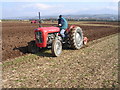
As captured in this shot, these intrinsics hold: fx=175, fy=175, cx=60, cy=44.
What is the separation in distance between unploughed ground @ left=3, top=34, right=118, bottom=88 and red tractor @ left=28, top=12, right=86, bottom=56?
0.51 m

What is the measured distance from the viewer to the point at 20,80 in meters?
5.50

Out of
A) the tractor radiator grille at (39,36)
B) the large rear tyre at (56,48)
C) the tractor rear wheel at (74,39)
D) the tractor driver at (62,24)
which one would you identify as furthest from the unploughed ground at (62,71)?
the tractor driver at (62,24)

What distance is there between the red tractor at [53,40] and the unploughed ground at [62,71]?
508mm

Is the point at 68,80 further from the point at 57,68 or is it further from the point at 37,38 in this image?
the point at 37,38

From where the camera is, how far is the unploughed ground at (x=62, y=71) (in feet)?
17.1

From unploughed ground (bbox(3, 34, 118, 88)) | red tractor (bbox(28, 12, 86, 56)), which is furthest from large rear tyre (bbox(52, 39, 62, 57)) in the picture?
unploughed ground (bbox(3, 34, 118, 88))

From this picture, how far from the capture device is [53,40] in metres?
8.30

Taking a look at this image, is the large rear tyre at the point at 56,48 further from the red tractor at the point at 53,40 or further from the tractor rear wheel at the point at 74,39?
the tractor rear wheel at the point at 74,39

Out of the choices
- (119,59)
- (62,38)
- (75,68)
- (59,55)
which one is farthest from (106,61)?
(62,38)

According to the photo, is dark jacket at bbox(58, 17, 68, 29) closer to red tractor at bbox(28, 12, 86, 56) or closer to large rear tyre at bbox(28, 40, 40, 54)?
red tractor at bbox(28, 12, 86, 56)

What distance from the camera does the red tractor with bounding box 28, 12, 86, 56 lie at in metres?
8.28

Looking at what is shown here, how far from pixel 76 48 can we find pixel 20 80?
4934mm

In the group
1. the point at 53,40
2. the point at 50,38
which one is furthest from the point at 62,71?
the point at 50,38

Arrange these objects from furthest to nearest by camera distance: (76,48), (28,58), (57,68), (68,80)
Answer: (76,48) → (28,58) → (57,68) → (68,80)
